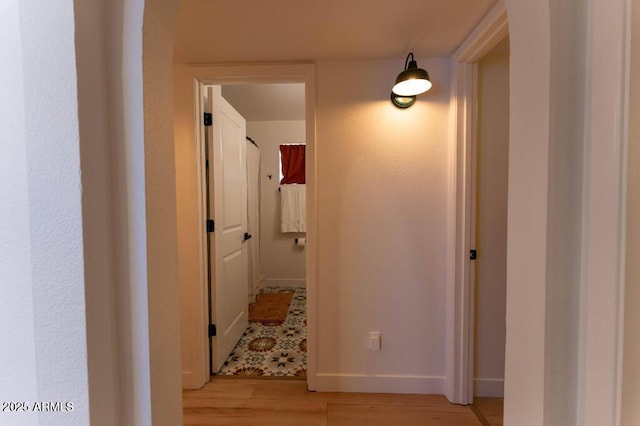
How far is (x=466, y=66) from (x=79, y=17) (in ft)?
5.88

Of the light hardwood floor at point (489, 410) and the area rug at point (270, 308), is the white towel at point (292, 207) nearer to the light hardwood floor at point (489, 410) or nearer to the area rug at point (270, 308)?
the area rug at point (270, 308)

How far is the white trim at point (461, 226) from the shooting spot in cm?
156

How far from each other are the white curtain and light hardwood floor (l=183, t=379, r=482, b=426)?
156 centimetres

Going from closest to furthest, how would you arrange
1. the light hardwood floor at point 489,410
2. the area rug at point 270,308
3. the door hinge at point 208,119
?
the light hardwood floor at point 489,410 < the door hinge at point 208,119 < the area rug at point 270,308

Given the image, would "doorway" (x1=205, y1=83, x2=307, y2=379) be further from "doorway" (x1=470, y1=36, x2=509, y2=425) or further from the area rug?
"doorway" (x1=470, y1=36, x2=509, y2=425)

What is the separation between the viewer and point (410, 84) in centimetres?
145

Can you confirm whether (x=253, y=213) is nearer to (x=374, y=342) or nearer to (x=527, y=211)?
(x=374, y=342)

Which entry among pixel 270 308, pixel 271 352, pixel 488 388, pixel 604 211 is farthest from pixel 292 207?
pixel 604 211

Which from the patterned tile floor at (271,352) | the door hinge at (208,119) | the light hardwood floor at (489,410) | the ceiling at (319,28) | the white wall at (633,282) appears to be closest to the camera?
the white wall at (633,282)

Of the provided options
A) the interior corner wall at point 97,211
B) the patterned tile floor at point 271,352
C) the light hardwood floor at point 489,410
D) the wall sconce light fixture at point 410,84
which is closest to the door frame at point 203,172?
the patterned tile floor at point 271,352

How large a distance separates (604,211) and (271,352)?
232 cm

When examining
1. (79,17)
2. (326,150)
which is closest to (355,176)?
(326,150)

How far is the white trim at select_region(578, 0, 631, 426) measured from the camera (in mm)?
446

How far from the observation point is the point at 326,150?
5.60 ft
